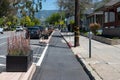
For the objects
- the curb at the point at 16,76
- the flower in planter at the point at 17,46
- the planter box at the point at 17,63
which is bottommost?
the curb at the point at 16,76

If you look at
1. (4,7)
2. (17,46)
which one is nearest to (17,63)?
(17,46)

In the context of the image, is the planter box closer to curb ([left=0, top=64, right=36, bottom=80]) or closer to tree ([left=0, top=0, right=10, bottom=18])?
curb ([left=0, top=64, right=36, bottom=80])

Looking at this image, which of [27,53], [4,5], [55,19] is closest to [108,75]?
[27,53]

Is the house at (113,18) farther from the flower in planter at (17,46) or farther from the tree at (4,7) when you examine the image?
the tree at (4,7)

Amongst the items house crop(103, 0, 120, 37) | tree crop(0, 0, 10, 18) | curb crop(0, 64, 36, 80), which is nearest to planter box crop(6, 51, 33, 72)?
curb crop(0, 64, 36, 80)

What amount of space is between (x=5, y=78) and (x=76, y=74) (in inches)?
128

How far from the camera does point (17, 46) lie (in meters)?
14.0

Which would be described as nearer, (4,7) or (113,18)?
(4,7)

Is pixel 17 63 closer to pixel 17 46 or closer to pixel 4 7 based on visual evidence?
pixel 17 46

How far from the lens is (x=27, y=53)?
13875mm

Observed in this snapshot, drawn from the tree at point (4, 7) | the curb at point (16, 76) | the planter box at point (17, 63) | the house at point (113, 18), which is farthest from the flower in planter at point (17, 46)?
the house at point (113, 18)

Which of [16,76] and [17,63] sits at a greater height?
[17,63]

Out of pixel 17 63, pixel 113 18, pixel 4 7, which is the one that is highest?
pixel 4 7

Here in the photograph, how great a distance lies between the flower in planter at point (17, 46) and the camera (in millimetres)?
13594
